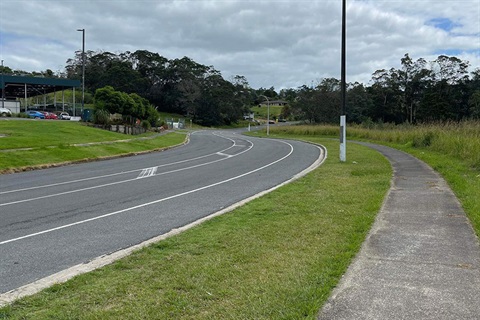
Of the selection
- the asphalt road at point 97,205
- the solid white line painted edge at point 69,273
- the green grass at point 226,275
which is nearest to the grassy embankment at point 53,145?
the asphalt road at point 97,205

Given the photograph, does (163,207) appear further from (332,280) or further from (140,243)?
(332,280)

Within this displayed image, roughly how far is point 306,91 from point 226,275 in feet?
331

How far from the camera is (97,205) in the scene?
9.78 metres

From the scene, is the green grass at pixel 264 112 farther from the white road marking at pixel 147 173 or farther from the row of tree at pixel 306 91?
the white road marking at pixel 147 173

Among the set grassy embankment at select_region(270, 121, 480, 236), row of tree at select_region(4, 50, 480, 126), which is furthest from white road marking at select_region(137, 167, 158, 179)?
row of tree at select_region(4, 50, 480, 126)

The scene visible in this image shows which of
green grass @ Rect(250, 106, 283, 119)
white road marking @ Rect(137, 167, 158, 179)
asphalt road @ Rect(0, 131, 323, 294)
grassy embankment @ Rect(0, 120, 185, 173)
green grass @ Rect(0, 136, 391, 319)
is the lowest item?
asphalt road @ Rect(0, 131, 323, 294)

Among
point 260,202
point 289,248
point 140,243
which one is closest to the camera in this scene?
point 289,248

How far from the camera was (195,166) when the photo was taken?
19.1m

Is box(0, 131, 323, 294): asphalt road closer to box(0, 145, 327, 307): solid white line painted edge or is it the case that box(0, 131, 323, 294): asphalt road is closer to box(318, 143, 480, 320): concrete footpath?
box(0, 145, 327, 307): solid white line painted edge

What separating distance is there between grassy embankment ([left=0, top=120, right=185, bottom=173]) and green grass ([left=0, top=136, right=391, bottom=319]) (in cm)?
1355

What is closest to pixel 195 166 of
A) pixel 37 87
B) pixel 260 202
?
pixel 260 202

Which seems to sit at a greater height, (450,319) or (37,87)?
(37,87)

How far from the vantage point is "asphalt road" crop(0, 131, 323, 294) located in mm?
6000

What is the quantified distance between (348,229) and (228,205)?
359cm
